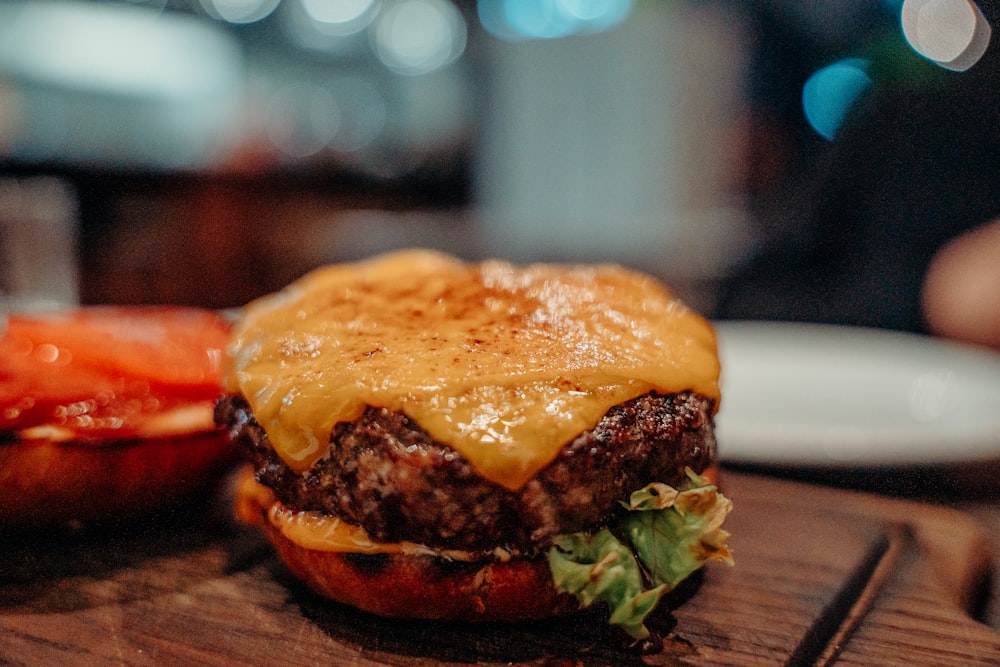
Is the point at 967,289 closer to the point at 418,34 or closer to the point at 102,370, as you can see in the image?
the point at 102,370

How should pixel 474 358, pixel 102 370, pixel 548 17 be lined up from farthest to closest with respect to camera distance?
pixel 548 17
pixel 102 370
pixel 474 358

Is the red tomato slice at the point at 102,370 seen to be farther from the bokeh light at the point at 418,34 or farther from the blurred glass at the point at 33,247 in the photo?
the bokeh light at the point at 418,34

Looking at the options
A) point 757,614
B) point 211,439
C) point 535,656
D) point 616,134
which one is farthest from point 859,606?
point 616,134

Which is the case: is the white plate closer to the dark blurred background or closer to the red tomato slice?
the red tomato slice

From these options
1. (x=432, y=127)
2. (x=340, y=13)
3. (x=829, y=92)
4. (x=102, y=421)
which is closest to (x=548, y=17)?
(x=432, y=127)

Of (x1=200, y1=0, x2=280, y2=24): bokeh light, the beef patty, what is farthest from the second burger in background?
(x1=200, y1=0, x2=280, y2=24): bokeh light

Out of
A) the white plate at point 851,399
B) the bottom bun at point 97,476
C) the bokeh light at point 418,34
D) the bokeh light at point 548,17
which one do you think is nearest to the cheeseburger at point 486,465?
the bottom bun at point 97,476
